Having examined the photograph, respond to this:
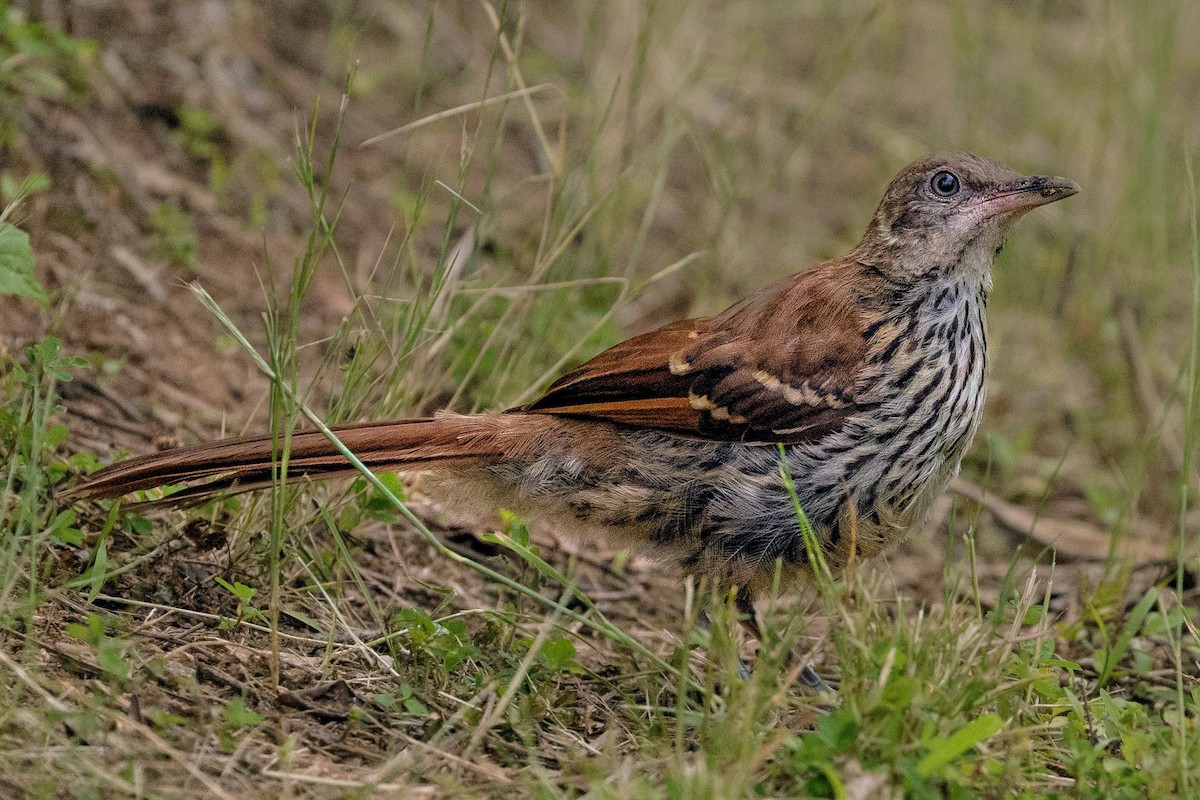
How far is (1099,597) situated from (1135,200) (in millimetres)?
2540

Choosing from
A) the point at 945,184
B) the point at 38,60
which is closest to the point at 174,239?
the point at 38,60

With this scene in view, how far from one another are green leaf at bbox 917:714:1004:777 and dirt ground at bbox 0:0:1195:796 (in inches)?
28.1

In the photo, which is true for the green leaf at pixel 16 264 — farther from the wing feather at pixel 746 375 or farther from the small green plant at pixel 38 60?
the wing feather at pixel 746 375

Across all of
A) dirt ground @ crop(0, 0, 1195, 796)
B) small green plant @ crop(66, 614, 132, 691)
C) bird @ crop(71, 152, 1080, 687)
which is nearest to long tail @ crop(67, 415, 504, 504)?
bird @ crop(71, 152, 1080, 687)

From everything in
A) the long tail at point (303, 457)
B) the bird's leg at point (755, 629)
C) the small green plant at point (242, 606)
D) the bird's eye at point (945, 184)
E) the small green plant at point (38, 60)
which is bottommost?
the bird's leg at point (755, 629)

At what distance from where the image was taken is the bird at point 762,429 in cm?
339

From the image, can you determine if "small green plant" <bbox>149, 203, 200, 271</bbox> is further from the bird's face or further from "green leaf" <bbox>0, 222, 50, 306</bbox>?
the bird's face

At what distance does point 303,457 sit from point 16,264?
0.85 meters

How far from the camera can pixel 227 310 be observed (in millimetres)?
4781

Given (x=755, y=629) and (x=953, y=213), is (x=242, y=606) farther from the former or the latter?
(x=953, y=213)

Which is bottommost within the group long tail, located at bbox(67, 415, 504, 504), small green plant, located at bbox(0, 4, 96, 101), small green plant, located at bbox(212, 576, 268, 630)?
small green plant, located at bbox(212, 576, 268, 630)

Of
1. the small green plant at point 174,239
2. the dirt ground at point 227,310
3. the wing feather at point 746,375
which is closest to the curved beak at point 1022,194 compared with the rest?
the wing feather at point 746,375

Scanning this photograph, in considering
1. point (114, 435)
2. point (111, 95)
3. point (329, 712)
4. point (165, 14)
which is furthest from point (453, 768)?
point (165, 14)

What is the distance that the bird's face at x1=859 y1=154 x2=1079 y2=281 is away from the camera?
366 centimetres
